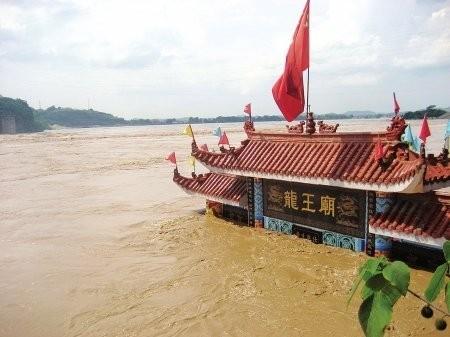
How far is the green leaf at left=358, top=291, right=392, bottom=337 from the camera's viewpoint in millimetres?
2680

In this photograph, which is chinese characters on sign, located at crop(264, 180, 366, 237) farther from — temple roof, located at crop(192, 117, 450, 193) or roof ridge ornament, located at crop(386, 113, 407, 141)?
roof ridge ornament, located at crop(386, 113, 407, 141)

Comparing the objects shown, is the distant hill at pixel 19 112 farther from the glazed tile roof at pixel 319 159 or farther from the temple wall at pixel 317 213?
the temple wall at pixel 317 213

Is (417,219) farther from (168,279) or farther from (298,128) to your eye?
(168,279)

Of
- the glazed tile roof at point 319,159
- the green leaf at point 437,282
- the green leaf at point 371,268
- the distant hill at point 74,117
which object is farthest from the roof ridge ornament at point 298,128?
the distant hill at point 74,117

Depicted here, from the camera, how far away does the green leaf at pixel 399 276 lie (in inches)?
106

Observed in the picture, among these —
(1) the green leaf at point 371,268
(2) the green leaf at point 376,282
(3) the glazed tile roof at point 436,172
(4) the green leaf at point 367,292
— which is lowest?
(3) the glazed tile roof at point 436,172

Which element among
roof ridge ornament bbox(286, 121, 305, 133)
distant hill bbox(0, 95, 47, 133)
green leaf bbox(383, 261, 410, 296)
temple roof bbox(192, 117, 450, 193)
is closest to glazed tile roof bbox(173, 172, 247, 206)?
temple roof bbox(192, 117, 450, 193)

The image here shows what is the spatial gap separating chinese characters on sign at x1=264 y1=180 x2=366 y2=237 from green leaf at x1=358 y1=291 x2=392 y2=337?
7.68 meters

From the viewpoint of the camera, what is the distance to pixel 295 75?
11258mm

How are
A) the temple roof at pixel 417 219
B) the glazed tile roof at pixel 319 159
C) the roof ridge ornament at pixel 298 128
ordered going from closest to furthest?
the temple roof at pixel 417 219 < the glazed tile roof at pixel 319 159 < the roof ridge ornament at pixel 298 128

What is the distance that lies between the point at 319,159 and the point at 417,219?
3014 millimetres

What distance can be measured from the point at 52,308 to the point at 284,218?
6.99 meters

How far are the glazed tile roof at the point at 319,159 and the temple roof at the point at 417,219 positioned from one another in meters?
0.98

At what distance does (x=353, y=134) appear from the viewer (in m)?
10.6
